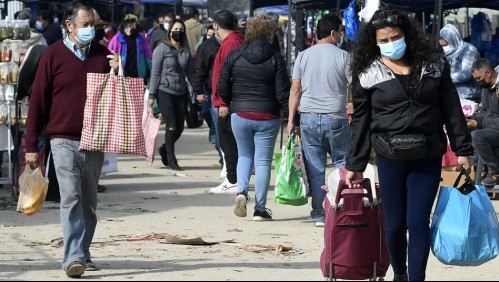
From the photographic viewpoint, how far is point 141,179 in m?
15.4

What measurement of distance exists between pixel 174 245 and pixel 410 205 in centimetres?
327

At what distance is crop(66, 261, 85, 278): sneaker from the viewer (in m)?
8.23

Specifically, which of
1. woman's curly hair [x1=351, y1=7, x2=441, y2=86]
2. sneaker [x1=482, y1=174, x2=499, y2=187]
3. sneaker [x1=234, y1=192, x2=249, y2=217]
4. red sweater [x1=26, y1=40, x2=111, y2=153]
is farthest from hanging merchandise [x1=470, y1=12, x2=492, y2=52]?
woman's curly hair [x1=351, y1=7, x2=441, y2=86]

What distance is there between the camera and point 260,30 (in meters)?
11.5

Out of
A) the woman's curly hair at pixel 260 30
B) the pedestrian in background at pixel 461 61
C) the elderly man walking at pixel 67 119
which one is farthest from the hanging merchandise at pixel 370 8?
the pedestrian in background at pixel 461 61

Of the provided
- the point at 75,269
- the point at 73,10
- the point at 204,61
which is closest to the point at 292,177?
the point at 73,10

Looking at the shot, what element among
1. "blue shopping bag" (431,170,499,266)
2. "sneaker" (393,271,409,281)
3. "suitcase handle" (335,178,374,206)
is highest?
"suitcase handle" (335,178,374,206)

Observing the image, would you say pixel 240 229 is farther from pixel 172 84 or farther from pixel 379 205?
pixel 172 84

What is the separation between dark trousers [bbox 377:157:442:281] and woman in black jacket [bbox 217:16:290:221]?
4169 mm

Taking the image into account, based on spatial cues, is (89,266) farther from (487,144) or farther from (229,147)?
(487,144)

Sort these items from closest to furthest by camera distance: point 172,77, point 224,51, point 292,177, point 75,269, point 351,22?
point 75,269 < point 292,177 < point 224,51 < point 351,22 < point 172,77

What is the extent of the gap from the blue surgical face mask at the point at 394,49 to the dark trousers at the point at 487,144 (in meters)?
6.05

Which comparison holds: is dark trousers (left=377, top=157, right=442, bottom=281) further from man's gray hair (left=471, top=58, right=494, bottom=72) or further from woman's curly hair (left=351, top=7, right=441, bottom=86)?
Answer: man's gray hair (left=471, top=58, right=494, bottom=72)

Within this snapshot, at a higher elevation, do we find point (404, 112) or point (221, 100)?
point (404, 112)
